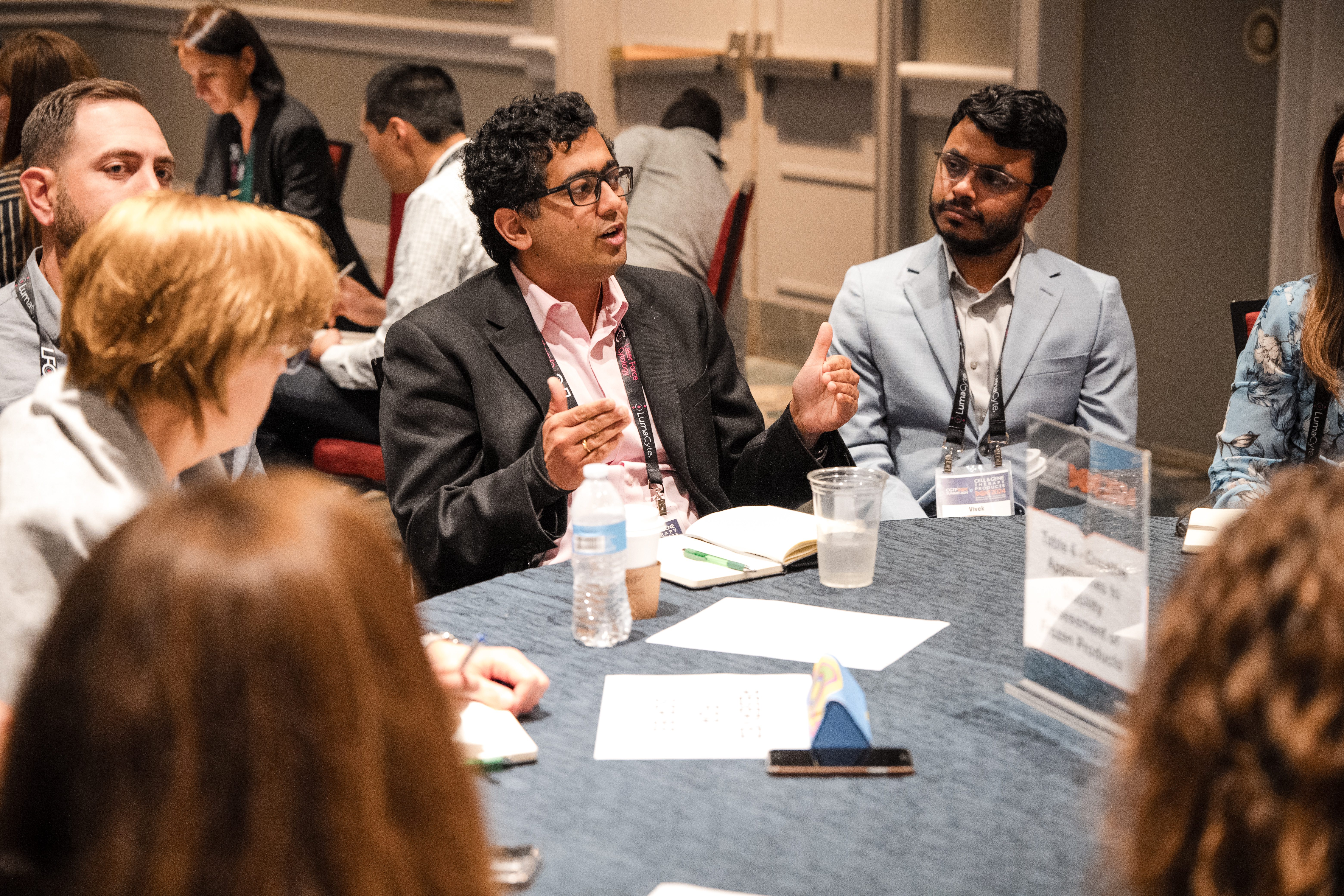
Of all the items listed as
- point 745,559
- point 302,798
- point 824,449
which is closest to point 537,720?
point 745,559

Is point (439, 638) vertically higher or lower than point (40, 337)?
lower

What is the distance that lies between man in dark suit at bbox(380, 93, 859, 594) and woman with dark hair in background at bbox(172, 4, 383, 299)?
2.50m

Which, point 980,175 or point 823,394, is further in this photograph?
point 980,175

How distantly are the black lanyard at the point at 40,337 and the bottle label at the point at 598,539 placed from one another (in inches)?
46.1

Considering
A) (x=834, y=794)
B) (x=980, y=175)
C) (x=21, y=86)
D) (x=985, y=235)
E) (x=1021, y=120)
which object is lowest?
(x=834, y=794)

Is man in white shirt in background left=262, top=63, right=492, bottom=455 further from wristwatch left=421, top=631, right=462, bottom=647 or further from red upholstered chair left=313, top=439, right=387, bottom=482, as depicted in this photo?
wristwatch left=421, top=631, right=462, bottom=647

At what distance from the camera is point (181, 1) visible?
9.11 meters

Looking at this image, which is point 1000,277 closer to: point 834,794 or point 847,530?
point 847,530

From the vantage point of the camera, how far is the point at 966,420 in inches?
109

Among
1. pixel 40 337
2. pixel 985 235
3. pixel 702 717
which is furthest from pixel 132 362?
pixel 985 235

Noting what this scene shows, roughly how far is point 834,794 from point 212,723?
2.52ft

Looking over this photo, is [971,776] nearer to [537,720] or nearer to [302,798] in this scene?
[537,720]

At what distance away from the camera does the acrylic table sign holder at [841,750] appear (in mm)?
1358

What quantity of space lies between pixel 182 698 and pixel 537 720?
84 cm
